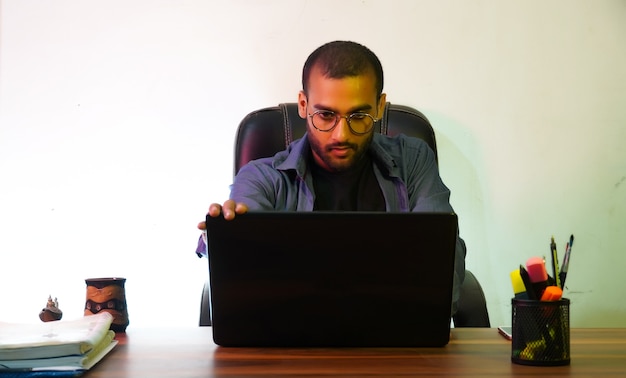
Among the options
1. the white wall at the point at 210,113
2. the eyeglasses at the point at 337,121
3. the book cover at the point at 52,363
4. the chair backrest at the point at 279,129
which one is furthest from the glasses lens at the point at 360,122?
the book cover at the point at 52,363

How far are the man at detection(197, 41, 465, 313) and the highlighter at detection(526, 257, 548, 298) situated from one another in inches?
27.1

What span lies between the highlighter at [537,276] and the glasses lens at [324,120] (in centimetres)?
75

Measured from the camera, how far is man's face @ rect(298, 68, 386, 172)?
1.68 metres

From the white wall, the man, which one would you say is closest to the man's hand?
the man

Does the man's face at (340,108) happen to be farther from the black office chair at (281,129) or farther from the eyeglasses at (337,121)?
the black office chair at (281,129)

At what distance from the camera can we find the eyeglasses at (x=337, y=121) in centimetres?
169

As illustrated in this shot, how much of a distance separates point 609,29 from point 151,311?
5.14 feet

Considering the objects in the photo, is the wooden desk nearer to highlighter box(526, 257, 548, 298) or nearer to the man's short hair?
highlighter box(526, 257, 548, 298)

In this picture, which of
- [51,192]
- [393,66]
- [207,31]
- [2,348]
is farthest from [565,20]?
[2,348]

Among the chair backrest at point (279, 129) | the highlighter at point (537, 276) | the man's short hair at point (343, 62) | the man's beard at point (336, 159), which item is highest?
the man's short hair at point (343, 62)

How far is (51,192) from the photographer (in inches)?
90.5

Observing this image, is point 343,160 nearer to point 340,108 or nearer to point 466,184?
point 340,108

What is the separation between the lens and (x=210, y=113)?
230 centimetres

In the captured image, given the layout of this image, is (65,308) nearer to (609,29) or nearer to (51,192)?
(51,192)
